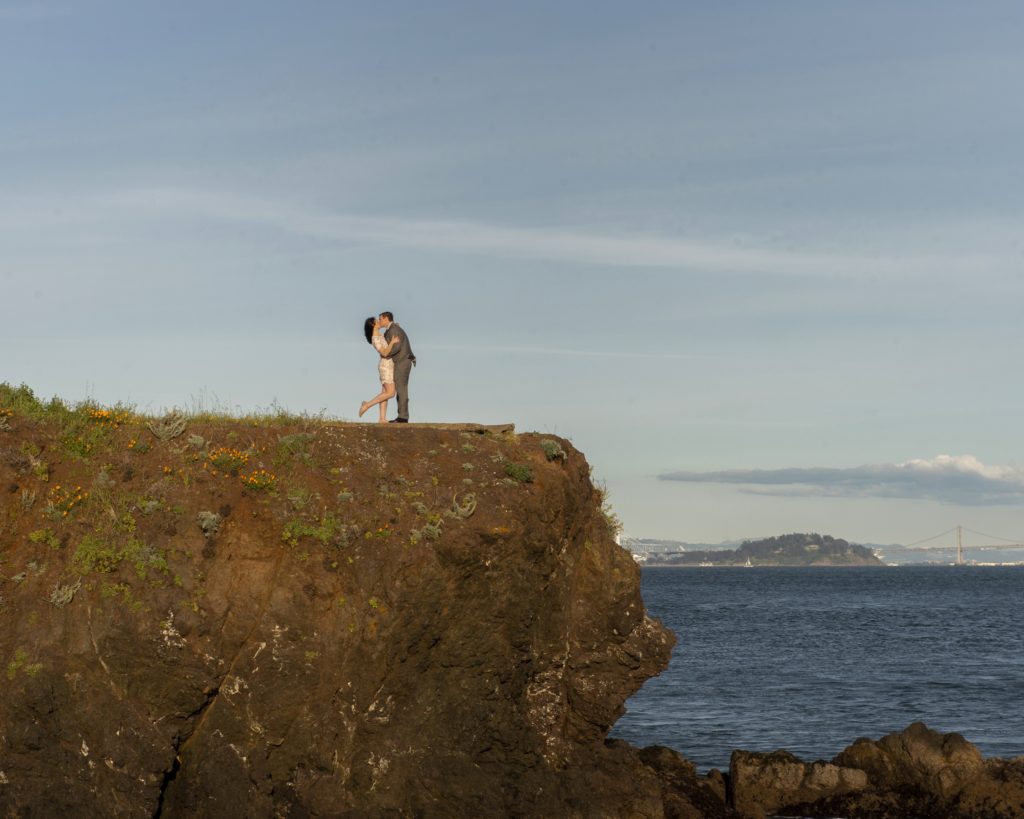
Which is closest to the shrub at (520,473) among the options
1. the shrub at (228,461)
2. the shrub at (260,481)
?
the shrub at (260,481)

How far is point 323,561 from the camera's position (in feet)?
73.4

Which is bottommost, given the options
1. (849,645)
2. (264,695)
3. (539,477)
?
(849,645)

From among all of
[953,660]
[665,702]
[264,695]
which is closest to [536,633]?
[264,695]

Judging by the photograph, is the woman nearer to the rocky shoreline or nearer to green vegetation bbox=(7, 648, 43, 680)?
the rocky shoreline

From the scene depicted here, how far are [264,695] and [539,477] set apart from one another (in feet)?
23.3

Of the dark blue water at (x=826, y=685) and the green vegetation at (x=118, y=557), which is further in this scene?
the dark blue water at (x=826, y=685)

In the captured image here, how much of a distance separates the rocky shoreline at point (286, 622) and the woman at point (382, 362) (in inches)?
91.5

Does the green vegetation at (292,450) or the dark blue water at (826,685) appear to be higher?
the green vegetation at (292,450)

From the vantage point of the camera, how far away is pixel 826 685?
5634 centimetres

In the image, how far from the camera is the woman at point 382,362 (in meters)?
27.8

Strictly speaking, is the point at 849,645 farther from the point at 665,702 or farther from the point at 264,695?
the point at 264,695

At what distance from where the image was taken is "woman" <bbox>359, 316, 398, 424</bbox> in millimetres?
27766

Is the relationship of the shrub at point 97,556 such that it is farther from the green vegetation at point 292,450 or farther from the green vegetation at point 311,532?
the green vegetation at point 292,450

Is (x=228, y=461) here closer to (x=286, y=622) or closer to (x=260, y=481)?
(x=260, y=481)
